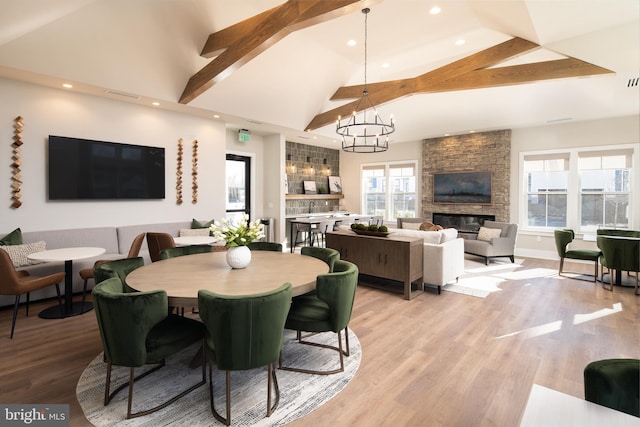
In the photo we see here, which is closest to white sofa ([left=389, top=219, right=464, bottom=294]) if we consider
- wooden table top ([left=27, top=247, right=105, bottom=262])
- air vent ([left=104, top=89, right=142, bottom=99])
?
wooden table top ([left=27, top=247, right=105, bottom=262])

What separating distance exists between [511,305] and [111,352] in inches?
169

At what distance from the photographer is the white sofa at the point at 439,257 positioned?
4.66 meters

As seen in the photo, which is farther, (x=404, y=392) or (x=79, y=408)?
(x=404, y=392)

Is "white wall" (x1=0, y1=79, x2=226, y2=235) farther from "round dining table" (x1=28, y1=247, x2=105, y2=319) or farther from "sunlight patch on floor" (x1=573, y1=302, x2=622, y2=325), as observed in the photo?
"sunlight patch on floor" (x1=573, y1=302, x2=622, y2=325)

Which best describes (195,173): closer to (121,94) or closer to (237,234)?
(121,94)

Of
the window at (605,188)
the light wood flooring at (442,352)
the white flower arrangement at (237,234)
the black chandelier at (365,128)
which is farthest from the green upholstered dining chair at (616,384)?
the window at (605,188)

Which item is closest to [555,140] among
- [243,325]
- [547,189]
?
[547,189]

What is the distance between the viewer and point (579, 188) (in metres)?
6.95

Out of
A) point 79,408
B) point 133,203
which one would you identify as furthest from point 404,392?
point 133,203

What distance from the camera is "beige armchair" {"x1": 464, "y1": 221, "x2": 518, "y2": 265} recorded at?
21.7ft

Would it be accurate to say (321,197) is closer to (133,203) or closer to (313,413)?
(133,203)

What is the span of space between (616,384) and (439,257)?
3610mm

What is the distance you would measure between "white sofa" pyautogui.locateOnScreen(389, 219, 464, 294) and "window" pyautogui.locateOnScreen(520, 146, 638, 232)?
12.3ft

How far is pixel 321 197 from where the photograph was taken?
10.0m
